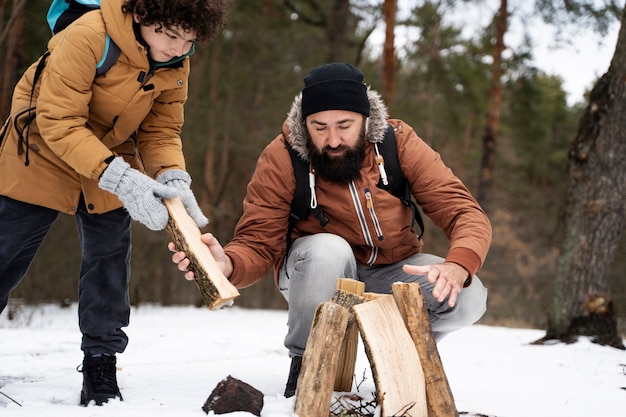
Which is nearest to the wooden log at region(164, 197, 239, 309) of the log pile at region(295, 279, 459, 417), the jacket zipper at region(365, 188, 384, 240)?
the log pile at region(295, 279, 459, 417)

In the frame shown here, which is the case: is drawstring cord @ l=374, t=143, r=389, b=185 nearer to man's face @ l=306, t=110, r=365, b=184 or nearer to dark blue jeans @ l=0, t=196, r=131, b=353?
man's face @ l=306, t=110, r=365, b=184

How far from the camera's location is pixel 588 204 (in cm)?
513

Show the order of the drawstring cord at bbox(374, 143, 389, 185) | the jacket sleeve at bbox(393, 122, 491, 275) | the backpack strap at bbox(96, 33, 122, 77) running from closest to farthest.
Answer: the backpack strap at bbox(96, 33, 122, 77)
the jacket sleeve at bbox(393, 122, 491, 275)
the drawstring cord at bbox(374, 143, 389, 185)

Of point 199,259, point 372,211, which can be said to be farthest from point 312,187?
point 199,259

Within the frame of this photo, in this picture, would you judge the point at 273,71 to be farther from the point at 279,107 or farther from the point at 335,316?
the point at 335,316

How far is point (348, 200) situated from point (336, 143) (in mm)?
275

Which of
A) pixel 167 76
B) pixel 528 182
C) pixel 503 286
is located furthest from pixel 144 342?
pixel 528 182

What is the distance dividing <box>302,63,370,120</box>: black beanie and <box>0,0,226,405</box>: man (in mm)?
538

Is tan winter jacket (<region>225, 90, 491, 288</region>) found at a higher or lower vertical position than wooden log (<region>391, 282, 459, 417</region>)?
higher

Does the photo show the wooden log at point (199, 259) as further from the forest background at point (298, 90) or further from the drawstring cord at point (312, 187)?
the forest background at point (298, 90)

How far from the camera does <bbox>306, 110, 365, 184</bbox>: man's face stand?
2779 mm

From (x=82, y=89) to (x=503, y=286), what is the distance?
17.2m

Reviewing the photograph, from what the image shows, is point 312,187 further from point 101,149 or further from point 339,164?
point 101,149

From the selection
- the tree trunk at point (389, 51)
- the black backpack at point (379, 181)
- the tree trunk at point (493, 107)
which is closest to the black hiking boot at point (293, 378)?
the black backpack at point (379, 181)
